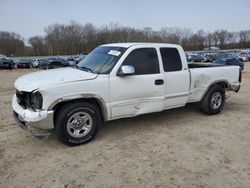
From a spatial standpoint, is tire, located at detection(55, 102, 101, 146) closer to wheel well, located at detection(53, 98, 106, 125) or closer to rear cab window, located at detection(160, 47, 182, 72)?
wheel well, located at detection(53, 98, 106, 125)

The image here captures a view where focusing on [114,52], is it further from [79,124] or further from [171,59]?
[79,124]

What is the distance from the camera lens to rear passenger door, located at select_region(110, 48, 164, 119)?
13.9 ft

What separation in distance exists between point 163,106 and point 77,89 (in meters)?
1.93

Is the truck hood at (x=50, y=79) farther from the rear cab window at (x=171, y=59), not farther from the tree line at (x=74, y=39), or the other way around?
the tree line at (x=74, y=39)

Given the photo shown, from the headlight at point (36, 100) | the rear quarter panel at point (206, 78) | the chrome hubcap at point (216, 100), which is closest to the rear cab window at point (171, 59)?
the rear quarter panel at point (206, 78)

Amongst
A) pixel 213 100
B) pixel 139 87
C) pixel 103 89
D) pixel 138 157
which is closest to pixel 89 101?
pixel 103 89

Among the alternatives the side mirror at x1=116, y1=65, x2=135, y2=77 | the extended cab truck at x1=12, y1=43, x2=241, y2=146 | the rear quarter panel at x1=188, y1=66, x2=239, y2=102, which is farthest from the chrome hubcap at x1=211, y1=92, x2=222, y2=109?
the side mirror at x1=116, y1=65, x2=135, y2=77

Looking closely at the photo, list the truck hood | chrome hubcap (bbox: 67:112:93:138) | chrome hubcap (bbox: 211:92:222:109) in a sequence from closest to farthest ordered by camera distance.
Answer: the truck hood < chrome hubcap (bbox: 67:112:93:138) < chrome hubcap (bbox: 211:92:222:109)

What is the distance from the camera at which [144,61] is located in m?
4.57

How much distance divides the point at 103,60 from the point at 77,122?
4.27 feet

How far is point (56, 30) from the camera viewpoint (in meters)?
105

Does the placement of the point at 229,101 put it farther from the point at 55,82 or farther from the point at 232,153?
the point at 55,82

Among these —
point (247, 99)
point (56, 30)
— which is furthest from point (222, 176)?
point (56, 30)

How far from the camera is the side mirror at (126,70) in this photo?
4.05 metres
